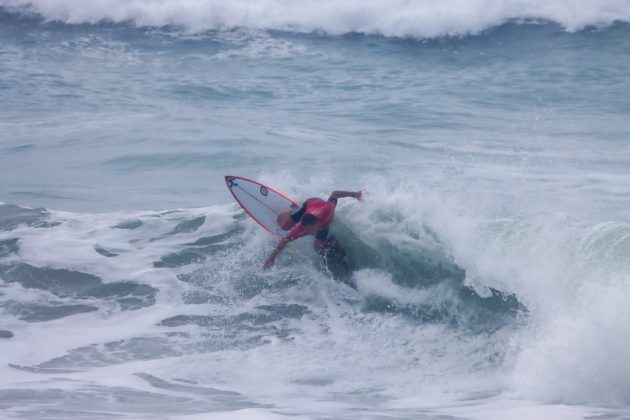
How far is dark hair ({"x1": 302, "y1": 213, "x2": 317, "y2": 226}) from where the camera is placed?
779 centimetres

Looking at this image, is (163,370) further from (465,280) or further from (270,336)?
(465,280)

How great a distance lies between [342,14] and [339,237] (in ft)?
49.8

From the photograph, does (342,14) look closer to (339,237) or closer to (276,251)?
(339,237)

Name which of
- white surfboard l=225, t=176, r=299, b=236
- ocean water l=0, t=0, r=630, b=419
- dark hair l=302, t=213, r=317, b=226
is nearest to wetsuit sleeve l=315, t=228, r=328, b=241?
dark hair l=302, t=213, r=317, b=226

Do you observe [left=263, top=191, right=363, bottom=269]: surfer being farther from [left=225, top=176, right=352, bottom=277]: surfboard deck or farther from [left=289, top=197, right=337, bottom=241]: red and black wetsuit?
[left=225, top=176, right=352, bottom=277]: surfboard deck

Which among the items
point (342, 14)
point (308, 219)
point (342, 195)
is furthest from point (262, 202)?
point (342, 14)

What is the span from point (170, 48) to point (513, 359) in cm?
1722

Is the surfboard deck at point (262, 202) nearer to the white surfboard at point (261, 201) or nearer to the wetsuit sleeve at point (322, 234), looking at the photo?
the white surfboard at point (261, 201)

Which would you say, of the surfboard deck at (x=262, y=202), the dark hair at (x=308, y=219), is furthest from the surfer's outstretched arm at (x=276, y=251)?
the surfboard deck at (x=262, y=202)

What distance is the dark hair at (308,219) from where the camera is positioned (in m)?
7.79

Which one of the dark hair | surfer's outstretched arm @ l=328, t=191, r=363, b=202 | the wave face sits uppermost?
the wave face

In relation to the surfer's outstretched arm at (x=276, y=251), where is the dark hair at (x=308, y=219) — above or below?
above

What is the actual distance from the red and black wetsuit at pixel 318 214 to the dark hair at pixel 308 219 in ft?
0.11

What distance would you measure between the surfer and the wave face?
13908mm
